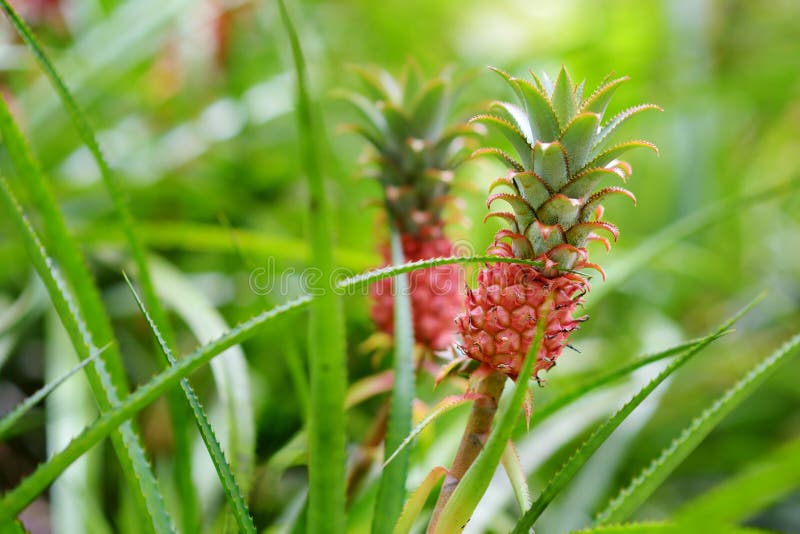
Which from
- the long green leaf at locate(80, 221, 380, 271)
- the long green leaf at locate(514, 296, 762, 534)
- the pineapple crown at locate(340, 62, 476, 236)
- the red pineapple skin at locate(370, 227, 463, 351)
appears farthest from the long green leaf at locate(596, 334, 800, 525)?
the long green leaf at locate(80, 221, 380, 271)

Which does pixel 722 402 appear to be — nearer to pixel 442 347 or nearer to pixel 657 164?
pixel 442 347

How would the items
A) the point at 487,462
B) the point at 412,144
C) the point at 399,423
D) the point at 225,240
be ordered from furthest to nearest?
1. the point at 225,240
2. the point at 412,144
3. the point at 399,423
4. the point at 487,462

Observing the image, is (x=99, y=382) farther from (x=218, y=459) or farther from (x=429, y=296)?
(x=429, y=296)

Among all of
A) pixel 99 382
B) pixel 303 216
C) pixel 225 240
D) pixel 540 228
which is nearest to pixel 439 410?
pixel 540 228

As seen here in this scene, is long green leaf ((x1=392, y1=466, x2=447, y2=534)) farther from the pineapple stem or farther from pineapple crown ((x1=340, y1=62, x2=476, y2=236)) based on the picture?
pineapple crown ((x1=340, y1=62, x2=476, y2=236))

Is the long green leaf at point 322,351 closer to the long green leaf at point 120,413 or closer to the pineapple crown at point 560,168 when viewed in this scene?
the long green leaf at point 120,413

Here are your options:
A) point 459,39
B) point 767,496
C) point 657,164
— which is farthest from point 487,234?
point 459,39

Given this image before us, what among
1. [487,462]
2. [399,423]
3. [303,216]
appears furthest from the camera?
[303,216]
